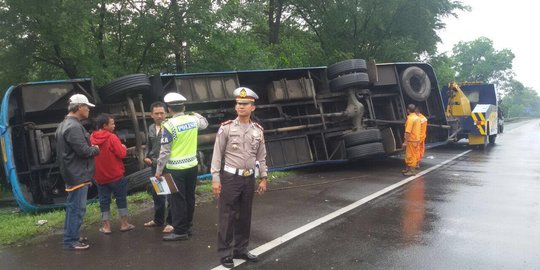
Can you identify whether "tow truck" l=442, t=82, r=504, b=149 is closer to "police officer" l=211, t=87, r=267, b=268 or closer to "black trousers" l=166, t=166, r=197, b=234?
"black trousers" l=166, t=166, r=197, b=234

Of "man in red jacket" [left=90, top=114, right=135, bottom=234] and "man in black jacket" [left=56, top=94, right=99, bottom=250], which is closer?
"man in black jacket" [left=56, top=94, right=99, bottom=250]

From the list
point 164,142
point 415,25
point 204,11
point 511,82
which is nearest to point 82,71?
point 204,11

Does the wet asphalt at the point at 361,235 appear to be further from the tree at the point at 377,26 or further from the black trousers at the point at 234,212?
the tree at the point at 377,26

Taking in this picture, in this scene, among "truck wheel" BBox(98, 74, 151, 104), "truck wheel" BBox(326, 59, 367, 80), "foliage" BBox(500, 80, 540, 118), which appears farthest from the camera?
"foliage" BBox(500, 80, 540, 118)

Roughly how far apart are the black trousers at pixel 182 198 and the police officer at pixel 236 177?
0.75 meters

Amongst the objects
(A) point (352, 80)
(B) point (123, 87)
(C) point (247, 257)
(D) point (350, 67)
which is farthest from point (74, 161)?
(D) point (350, 67)

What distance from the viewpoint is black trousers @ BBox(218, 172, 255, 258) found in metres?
4.11

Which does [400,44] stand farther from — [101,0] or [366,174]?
[101,0]

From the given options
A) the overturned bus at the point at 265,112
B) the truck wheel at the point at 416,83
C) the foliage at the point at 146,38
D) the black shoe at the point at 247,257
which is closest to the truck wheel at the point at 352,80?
the overturned bus at the point at 265,112

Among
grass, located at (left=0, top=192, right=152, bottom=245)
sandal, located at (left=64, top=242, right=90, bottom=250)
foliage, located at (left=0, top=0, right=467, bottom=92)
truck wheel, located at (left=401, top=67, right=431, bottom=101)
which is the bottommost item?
sandal, located at (left=64, top=242, right=90, bottom=250)

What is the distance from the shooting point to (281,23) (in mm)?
20000

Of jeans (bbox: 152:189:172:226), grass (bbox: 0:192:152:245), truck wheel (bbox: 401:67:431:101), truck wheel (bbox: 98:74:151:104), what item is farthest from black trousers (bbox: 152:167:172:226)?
truck wheel (bbox: 401:67:431:101)

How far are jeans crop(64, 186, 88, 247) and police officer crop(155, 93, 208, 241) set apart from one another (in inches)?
35.0

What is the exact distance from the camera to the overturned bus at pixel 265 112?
22.0 feet
